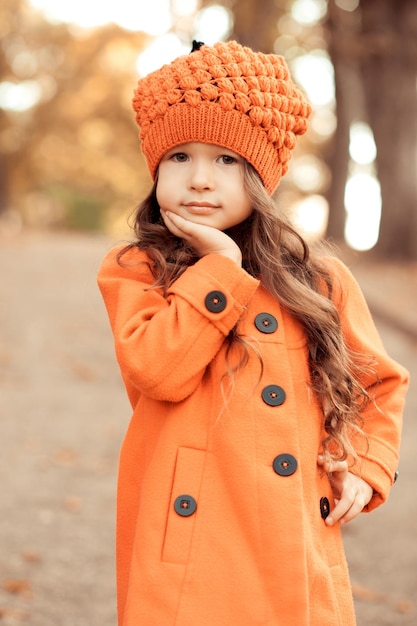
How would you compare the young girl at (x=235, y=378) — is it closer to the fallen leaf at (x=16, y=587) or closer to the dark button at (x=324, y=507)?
the dark button at (x=324, y=507)

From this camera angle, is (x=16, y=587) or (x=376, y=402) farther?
(x=16, y=587)

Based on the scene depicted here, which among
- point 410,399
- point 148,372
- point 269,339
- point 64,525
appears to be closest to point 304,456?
point 269,339

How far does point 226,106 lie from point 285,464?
868mm

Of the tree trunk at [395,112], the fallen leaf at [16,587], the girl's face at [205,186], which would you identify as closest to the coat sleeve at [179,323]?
the girl's face at [205,186]

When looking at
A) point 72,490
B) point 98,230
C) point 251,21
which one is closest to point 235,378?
point 72,490

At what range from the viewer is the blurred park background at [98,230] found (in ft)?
15.1

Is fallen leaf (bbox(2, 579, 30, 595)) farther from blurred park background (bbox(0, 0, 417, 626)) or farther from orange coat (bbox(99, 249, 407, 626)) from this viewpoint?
orange coat (bbox(99, 249, 407, 626))

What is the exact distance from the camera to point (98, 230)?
32.4m

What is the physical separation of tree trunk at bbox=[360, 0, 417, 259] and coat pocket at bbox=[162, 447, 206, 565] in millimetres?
13634

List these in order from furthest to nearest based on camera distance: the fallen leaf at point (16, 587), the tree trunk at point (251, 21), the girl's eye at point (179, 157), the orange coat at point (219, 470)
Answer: the tree trunk at point (251, 21) < the fallen leaf at point (16, 587) < the girl's eye at point (179, 157) < the orange coat at point (219, 470)

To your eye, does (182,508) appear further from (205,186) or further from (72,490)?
(72,490)

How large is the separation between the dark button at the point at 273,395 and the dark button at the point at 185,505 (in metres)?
0.29

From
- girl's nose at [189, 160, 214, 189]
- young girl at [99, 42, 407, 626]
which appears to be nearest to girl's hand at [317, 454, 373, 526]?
young girl at [99, 42, 407, 626]

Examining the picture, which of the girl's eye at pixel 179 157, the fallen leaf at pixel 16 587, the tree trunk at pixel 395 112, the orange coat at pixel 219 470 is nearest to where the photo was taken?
the orange coat at pixel 219 470
